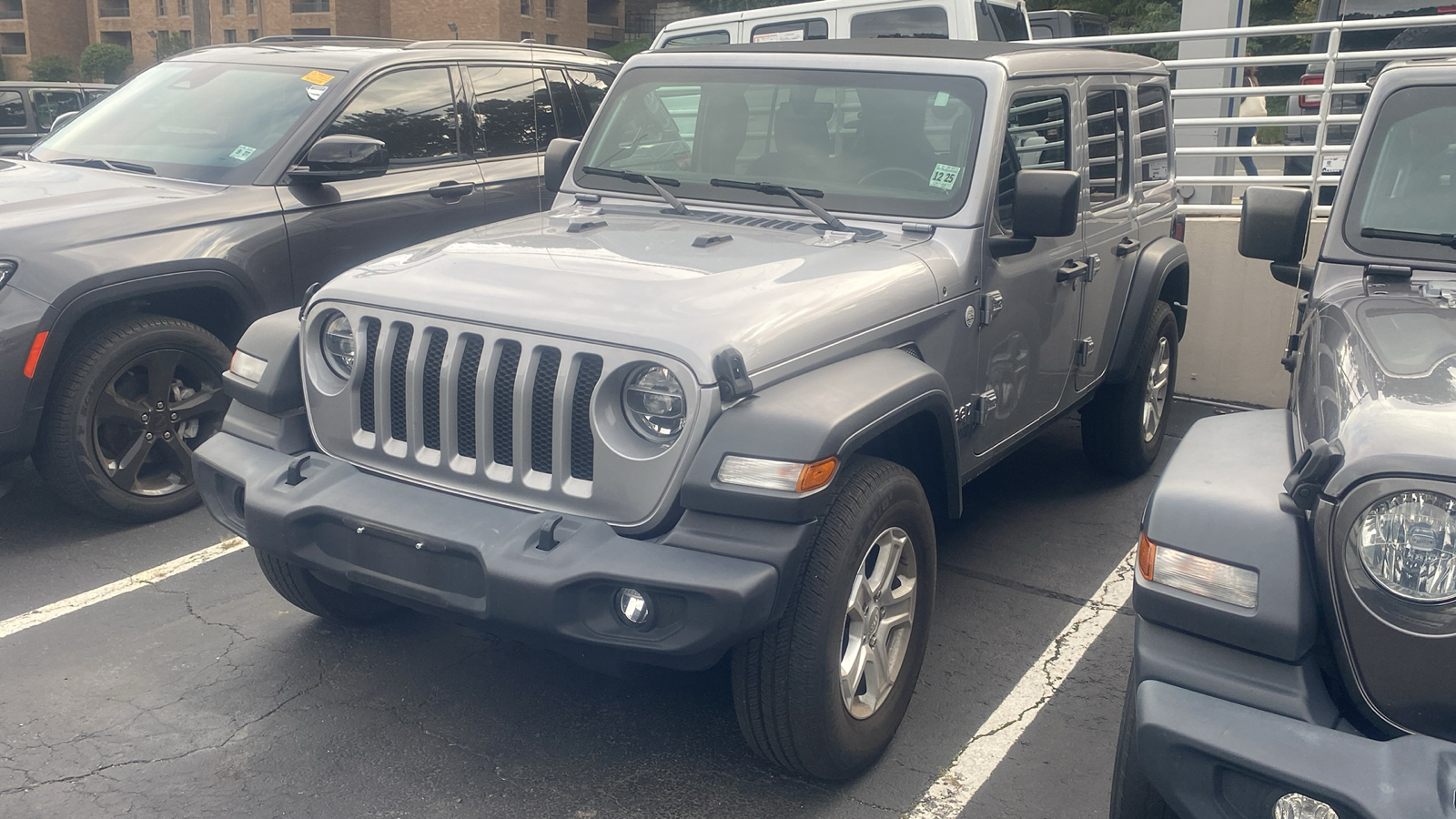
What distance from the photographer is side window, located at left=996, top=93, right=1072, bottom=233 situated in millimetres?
4016

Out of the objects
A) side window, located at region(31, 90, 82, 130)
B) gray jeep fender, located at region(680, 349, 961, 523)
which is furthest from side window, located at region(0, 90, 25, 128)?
gray jeep fender, located at region(680, 349, 961, 523)

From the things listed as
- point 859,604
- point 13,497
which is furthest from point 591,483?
point 13,497

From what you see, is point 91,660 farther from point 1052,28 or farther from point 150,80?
point 1052,28

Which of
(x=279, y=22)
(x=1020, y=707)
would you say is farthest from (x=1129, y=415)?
(x=279, y=22)

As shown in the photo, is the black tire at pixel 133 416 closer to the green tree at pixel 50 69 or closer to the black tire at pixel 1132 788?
the black tire at pixel 1132 788

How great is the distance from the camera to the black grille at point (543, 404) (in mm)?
2941

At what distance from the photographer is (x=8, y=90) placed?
12531mm

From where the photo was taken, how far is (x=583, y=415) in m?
2.91

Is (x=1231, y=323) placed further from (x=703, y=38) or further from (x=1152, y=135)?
(x=703, y=38)

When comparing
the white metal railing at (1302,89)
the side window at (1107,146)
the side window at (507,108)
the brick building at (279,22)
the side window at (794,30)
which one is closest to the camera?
the side window at (1107,146)

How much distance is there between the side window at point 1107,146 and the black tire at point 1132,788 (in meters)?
2.85

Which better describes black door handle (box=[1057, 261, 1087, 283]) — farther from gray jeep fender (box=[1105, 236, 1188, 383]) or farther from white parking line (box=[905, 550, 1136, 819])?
white parking line (box=[905, 550, 1136, 819])

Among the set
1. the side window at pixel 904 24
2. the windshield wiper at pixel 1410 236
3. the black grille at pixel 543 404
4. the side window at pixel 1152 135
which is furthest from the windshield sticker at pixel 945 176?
the side window at pixel 904 24

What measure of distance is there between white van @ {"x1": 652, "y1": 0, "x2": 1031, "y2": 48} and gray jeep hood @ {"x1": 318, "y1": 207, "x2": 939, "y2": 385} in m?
5.74
